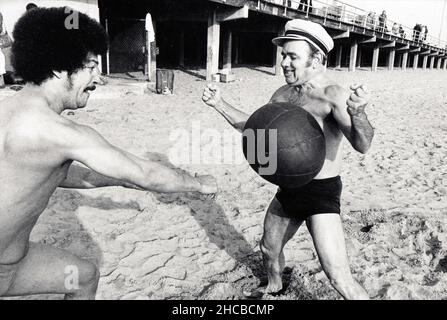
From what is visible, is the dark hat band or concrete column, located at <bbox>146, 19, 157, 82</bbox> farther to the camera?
concrete column, located at <bbox>146, 19, 157, 82</bbox>

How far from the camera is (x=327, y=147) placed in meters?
2.83

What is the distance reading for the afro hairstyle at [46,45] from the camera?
1.95 metres

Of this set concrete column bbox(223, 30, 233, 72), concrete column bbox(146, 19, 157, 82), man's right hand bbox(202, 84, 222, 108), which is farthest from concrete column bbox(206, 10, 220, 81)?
man's right hand bbox(202, 84, 222, 108)

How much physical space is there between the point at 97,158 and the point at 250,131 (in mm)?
1209

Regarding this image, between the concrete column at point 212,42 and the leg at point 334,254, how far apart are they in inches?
531

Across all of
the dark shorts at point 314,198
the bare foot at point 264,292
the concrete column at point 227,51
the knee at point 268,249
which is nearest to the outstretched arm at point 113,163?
the dark shorts at point 314,198

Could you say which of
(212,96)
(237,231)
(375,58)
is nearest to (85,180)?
(212,96)

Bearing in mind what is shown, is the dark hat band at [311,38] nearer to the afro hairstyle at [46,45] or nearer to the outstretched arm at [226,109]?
the outstretched arm at [226,109]

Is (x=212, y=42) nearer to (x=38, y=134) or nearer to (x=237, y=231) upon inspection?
(x=237, y=231)

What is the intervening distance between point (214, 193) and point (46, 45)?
166cm

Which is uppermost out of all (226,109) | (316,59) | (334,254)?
(316,59)

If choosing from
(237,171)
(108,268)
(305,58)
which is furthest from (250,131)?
(237,171)

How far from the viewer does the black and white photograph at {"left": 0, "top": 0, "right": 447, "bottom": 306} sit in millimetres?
1952

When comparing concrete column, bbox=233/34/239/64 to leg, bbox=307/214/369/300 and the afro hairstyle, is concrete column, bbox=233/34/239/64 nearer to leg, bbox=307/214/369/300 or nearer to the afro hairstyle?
leg, bbox=307/214/369/300
